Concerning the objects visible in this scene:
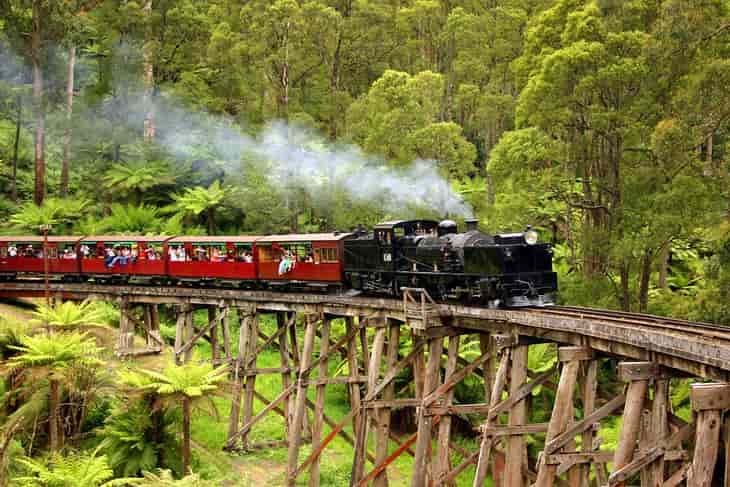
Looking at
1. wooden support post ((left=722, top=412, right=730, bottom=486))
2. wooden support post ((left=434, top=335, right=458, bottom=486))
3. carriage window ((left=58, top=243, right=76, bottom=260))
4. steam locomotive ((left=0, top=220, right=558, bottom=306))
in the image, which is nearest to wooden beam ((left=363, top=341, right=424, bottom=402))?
wooden support post ((left=434, top=335, right=458, bottom=486))

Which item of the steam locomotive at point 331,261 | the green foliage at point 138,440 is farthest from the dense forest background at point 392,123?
the green foliage at point 138,440

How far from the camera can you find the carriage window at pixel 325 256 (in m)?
21.7

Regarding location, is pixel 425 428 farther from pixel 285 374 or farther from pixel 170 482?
pixel 285 374

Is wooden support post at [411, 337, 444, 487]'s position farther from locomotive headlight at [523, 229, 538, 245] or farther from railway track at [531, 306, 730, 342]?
locomotive headlight at [523, 229, 538, 245]

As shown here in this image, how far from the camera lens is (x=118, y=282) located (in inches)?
1102

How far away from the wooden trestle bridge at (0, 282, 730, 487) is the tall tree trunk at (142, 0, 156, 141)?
14.7 meters

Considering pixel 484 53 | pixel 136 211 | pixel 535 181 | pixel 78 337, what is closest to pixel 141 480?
pixel 78 337

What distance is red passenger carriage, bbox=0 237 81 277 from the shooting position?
1107 inches

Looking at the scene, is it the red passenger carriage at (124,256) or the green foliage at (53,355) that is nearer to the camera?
the green foliage at (53,355)

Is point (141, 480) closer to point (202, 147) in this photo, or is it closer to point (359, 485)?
point (359, 485)

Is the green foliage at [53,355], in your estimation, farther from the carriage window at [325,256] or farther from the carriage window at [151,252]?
the carriage window at [151,252]

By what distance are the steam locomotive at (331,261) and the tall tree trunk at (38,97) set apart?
6533 mm

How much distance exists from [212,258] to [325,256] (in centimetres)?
476

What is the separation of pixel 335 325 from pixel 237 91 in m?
17.9
